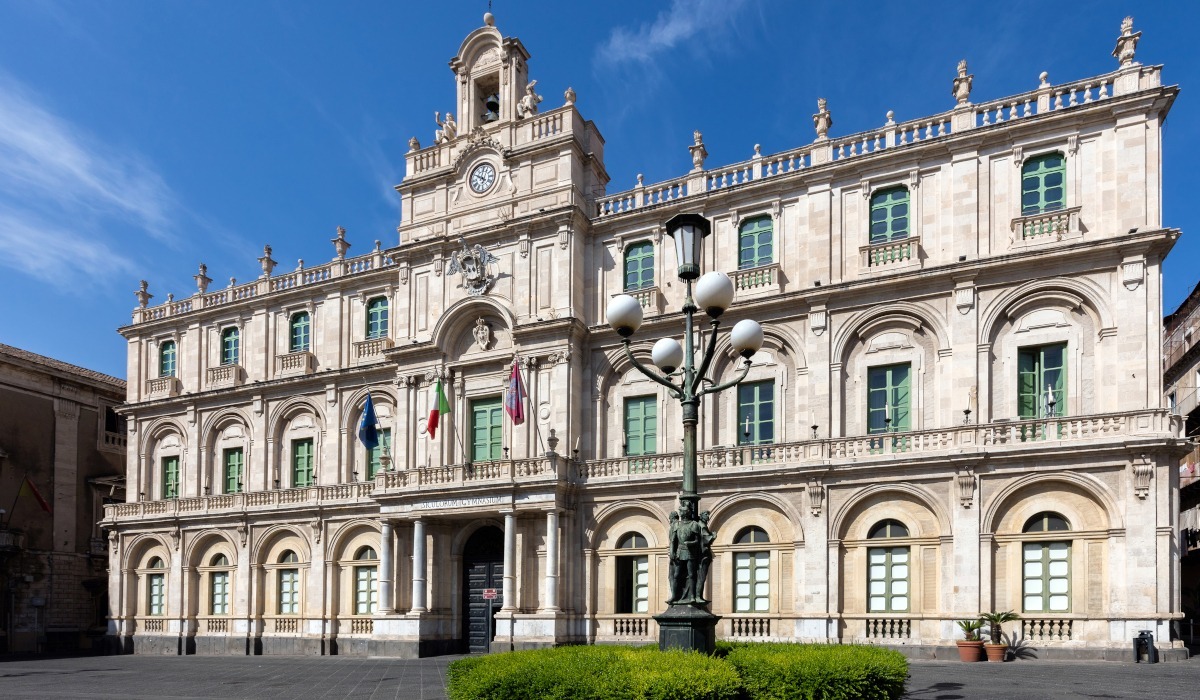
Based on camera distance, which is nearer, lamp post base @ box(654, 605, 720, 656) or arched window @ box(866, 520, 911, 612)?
lamp post base @ box(654, 605, 720, 656)

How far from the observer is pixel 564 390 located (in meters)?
30.9

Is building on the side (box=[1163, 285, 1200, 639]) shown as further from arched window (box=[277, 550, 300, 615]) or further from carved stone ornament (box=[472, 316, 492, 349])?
arched window (box=[277, 550, 300, 615])

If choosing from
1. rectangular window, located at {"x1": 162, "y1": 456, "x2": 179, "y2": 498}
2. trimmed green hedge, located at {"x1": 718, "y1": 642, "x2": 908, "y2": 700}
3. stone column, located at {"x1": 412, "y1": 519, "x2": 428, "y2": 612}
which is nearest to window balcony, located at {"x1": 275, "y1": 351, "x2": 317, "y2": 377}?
rectangular window, located at {"x1": 162, "y1": 456, "x2": 179, "y2": 498}

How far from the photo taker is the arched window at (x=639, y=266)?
31422 millimetres

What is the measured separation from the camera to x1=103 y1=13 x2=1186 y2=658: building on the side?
24594 millimetres

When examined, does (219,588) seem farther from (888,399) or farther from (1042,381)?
(1042,381)

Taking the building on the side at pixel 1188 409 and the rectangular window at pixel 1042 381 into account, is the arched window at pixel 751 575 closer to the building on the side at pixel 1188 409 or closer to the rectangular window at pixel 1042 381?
the rectangular window at pixel 1042 381

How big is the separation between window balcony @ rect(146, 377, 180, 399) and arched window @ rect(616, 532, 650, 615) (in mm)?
22142

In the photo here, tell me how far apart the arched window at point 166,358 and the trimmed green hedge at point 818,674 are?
118ft

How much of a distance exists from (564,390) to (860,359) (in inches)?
364

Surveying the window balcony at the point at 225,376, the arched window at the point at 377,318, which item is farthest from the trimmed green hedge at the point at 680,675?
the window balcony at the point at 225,376

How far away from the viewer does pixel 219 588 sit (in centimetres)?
3847

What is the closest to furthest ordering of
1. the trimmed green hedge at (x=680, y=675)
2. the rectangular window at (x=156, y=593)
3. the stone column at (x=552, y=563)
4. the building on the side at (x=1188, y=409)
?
1. the trimmed green hedge at (x=680, y=675)
2. the stone column at (x=552, y=563)
3. the rectangular window at (x=156, y=593)
4. the building on the side at (x=1188, y=409)

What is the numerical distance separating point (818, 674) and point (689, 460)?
317 centimetres
